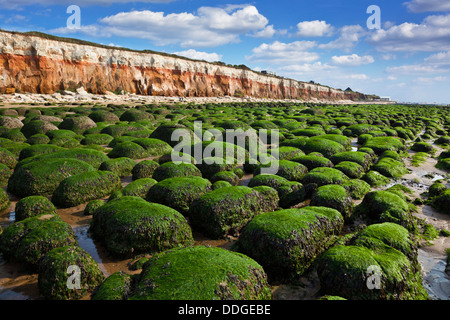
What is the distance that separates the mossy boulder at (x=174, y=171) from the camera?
11211 millimetres

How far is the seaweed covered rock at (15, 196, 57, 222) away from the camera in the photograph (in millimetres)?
7810

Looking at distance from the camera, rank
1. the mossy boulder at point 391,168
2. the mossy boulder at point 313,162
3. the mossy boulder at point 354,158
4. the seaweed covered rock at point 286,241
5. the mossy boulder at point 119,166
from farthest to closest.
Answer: the mossy boulder at point 354,158 → the mossy boulder at point 391,168 → the mossy boulder at point 313,162 → the mossy boulder at point 119,166 → the seaweed covered rock at point 286,241

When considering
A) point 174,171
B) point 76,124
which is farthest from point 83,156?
point 76,124

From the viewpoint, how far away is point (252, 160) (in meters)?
13.9

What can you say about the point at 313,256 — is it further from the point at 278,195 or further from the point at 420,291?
the point at 278,195

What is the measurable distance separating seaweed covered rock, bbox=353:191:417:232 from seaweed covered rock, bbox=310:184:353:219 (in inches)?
16.2

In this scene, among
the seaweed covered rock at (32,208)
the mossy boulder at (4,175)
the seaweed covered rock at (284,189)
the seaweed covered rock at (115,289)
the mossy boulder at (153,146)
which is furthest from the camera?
the mossy boulder at (153,146)

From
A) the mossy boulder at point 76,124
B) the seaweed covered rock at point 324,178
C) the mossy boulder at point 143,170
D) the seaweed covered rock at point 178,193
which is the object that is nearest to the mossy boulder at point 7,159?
the mossy boulder at point 143,170

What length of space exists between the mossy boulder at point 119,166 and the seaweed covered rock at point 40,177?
1.23 m

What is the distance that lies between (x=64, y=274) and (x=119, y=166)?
7.49 meters

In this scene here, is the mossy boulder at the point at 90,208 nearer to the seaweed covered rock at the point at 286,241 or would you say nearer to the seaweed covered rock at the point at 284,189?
the seaweed covered rock at the point at 286,241

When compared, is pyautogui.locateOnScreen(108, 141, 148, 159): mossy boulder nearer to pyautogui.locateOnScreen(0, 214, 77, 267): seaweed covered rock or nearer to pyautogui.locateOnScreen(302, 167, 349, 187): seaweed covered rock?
pyautogui.locateOnScreen(0, 214, 77, 267): seaweed covered rock
